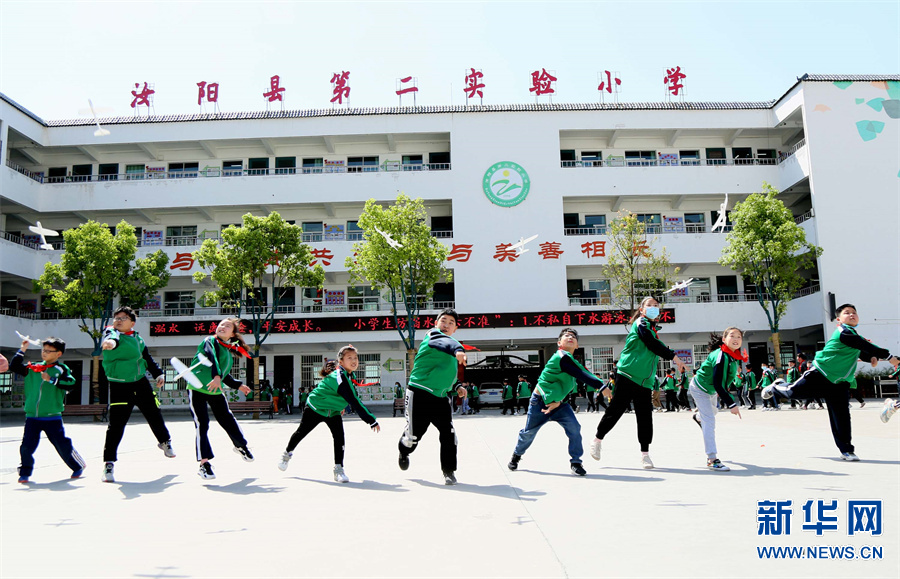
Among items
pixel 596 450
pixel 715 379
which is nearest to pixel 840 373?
pixel 715 379

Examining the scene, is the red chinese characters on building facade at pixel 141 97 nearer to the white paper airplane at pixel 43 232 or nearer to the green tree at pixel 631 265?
the white paper airplane at pixel 43 232

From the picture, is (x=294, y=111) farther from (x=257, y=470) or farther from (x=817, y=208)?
(x=257, y=470)

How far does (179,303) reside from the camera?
103 ft

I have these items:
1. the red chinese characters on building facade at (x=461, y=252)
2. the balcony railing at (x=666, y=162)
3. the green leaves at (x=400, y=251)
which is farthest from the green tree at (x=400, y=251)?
the balcony railing at (x=666, y=162)

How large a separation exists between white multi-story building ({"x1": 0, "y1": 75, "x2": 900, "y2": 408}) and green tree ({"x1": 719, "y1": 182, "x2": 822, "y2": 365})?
9.69ft

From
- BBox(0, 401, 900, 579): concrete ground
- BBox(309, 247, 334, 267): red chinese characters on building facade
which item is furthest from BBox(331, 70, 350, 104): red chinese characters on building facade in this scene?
BBox(0, 401, 900, 579): concrete ground

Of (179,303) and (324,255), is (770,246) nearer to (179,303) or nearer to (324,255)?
(324,255)

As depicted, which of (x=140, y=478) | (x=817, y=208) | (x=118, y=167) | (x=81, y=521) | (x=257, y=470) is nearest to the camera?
(x=81, y=521)

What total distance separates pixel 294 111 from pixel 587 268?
54.5 ft

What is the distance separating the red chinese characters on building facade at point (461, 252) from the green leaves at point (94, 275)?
13.1 meters

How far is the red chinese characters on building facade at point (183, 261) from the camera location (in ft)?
99.2

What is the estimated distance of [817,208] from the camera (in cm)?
2827

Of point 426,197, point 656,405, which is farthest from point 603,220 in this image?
point 656,405

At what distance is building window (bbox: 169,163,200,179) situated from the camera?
31.7 meters
